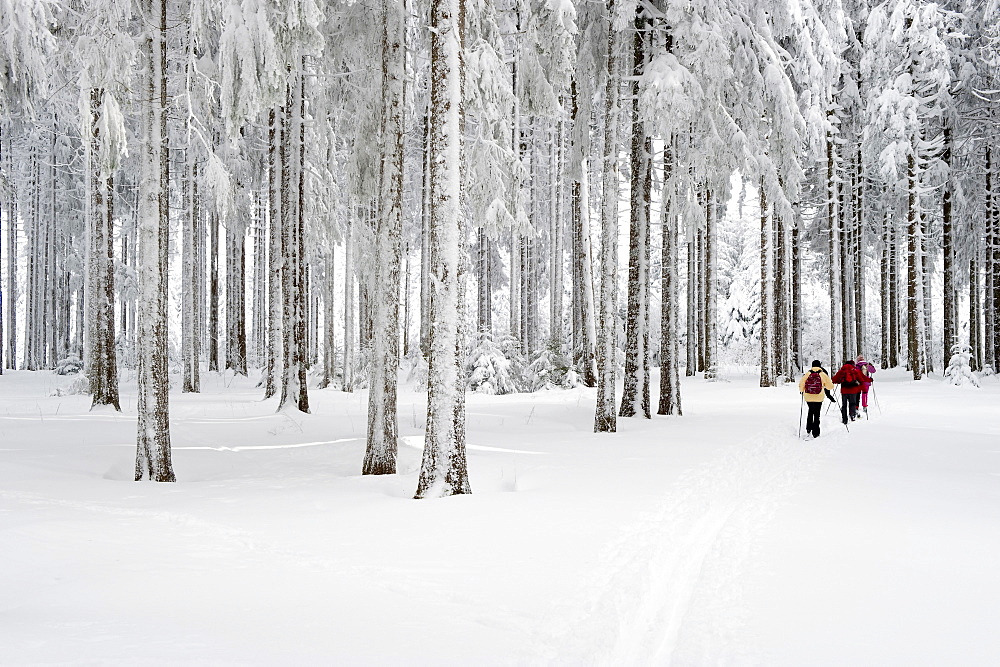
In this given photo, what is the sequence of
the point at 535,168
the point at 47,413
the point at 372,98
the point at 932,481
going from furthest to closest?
the point at 535,168 < the point at 47,413 < the point at 372,98 < the point at 932,481

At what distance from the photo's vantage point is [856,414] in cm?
1630

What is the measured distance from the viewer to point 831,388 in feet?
45.4

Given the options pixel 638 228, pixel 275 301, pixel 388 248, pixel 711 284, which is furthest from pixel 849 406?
pixel 275 301

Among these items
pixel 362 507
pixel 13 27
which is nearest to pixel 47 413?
pixel 13 27

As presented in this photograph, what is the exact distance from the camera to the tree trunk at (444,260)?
7.62 meters

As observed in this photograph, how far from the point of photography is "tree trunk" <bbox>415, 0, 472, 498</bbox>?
7.62 meters

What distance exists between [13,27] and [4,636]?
9222mm

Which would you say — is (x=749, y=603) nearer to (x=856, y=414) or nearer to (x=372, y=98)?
(x=372, y=98)

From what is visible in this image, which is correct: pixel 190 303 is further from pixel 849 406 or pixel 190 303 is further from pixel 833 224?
pixel 833 224

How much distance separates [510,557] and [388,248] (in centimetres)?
490

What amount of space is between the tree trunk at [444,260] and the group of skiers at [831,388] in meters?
8.37

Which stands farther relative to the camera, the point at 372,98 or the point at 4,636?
the point at 372,98

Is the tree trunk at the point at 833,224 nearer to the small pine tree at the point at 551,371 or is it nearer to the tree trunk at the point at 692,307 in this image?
the tree trunk at the point at 692,307

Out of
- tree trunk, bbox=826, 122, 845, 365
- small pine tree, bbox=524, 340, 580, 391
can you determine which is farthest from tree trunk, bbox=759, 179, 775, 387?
small pine tree, bbox=524, 340, 580, 391
